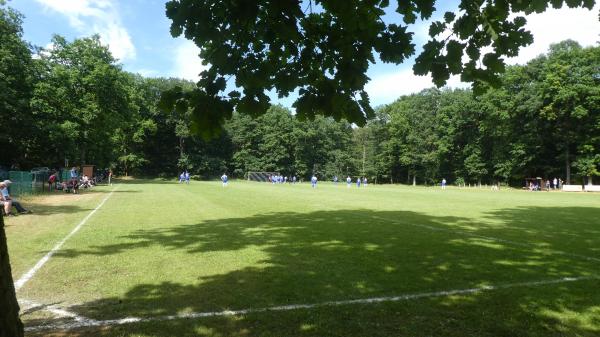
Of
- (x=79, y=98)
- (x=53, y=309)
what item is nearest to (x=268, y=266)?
(x=53, y=309)

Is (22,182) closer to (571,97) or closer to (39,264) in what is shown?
(39,264)

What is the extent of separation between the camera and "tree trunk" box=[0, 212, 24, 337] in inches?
114

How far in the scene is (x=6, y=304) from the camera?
2.95 metres

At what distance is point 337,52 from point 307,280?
12.2 feet

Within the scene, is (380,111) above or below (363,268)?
above

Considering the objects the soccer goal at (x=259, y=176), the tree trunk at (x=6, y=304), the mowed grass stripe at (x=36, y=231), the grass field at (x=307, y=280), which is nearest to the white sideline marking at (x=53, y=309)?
the grass field at (x=307, y=280)

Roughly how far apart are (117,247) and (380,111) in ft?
306

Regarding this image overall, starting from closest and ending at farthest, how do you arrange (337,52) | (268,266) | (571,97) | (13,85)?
(337,52), (268,266), (13,85), (571,97)

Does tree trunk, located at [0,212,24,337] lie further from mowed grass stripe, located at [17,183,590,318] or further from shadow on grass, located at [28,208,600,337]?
mowed grass stripe, located at [17,183,590,318]

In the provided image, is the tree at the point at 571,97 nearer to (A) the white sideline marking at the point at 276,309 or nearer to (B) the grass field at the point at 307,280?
(B) the grass field at the point at 307,280

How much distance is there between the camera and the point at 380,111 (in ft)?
327

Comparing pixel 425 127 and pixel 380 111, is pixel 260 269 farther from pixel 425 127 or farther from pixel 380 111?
pixel 380 111

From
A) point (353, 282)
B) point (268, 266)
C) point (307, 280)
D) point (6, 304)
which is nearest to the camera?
point (6, 304)

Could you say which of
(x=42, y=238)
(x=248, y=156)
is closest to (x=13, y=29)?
(x=42, y=238)
